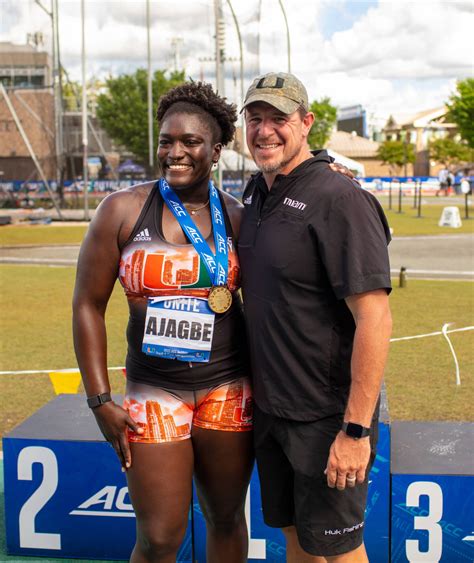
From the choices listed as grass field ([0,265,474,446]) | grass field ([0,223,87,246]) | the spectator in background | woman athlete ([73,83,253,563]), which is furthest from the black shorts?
the spectator in background

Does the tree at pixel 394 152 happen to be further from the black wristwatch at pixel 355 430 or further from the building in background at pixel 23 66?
the black wristwatch at pixel 355 430

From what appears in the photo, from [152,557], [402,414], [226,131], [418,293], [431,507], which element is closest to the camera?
[152,557]

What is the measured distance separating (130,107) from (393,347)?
63979 mm

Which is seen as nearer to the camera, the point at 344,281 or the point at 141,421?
the point at 344,281

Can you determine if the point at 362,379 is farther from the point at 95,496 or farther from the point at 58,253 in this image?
the point at 58,253

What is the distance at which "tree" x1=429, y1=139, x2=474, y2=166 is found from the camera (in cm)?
9406

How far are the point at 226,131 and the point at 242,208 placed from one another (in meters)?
0.35

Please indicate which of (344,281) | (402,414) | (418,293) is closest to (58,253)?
(418,293)

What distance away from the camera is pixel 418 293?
40.5 ft

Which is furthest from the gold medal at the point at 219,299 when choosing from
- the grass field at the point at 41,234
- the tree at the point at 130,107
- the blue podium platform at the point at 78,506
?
the tree at the point at 130,107

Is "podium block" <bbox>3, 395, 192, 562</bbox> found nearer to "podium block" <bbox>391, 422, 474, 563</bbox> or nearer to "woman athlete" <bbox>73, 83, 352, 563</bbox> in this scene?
"woman athlete" <bbox>73, 83, 352, 563</bbox>

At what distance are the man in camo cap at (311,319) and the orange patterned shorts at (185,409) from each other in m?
0.10

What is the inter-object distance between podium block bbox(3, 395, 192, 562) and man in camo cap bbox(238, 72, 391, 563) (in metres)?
1.14

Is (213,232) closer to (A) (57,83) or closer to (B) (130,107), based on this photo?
(A) (57,83)
